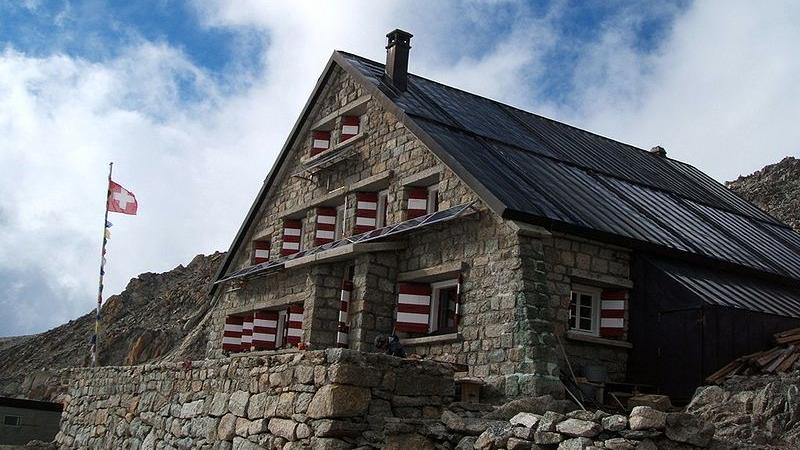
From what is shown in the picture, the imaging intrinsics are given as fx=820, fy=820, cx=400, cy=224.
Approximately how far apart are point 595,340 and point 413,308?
331 centimetres

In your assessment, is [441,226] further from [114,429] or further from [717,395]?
[114,429]

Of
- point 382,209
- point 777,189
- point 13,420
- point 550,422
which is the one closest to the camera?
point 550,422

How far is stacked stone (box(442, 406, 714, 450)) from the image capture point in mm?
8406

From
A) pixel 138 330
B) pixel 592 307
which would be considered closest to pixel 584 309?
pixel 592 307

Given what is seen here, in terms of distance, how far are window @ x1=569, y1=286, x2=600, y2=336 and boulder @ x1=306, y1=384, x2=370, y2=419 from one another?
5.62 meters

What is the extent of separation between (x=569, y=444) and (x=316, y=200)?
1228cm

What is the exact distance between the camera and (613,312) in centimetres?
1474

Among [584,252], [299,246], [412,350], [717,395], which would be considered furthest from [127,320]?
[717,395]

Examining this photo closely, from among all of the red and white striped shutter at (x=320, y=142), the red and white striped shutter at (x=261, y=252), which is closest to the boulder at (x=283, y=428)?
the red and white striped shutter at (x=320, y=142)

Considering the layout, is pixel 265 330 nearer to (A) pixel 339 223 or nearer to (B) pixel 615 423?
(A) pixel 339 223

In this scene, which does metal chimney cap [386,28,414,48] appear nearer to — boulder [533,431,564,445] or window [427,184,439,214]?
window [427,184,439,214]

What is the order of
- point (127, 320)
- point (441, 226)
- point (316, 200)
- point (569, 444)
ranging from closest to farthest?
point (569, 444)
point (441, 226)
point (316, 200)
point (127, 320)

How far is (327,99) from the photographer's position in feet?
69.4

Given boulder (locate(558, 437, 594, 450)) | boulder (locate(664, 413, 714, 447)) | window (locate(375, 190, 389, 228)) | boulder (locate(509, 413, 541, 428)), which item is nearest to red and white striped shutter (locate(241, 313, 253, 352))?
window (locate(375, 190, 389, 228))
